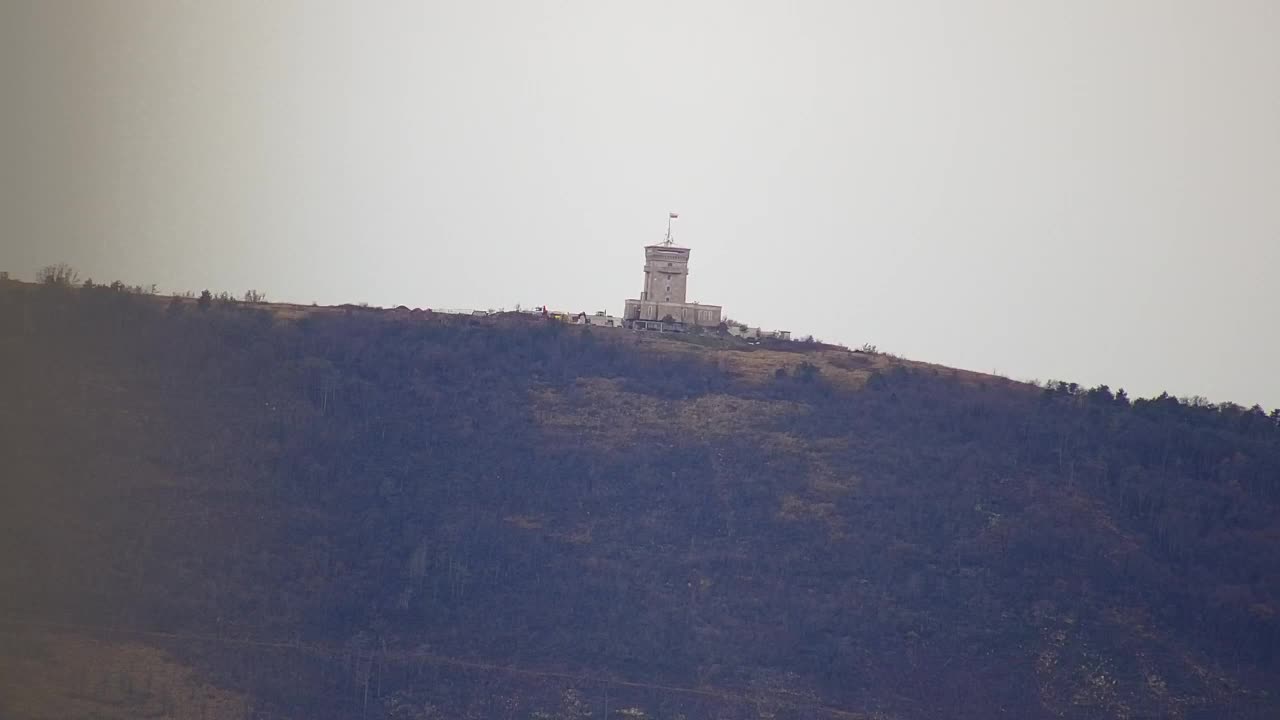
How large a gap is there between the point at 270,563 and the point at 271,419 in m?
8.74

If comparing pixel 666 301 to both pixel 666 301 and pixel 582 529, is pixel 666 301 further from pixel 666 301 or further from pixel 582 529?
pixel 582 529

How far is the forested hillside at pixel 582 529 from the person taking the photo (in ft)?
184

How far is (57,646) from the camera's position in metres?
52.5

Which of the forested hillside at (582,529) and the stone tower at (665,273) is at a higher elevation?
the stone tower at (665,273)

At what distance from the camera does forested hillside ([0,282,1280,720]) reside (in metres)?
56.2

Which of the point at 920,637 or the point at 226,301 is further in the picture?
the point at 226,301

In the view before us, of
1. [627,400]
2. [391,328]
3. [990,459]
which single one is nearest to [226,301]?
[391,328]

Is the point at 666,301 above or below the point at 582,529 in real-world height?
above

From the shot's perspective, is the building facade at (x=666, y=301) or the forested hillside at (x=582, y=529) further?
the building facade at (x=666, y=301)

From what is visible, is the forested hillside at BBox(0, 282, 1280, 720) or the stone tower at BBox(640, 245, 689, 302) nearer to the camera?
the forested hillside at BBox(0, 282, 1280, 720)

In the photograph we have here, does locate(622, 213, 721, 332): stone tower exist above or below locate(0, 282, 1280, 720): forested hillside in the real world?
above

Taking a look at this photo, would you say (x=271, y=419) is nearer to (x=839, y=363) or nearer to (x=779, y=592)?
(x=779, y=592)

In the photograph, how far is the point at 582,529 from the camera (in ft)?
214

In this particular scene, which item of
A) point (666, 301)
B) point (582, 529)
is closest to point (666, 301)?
point (666, 301)
